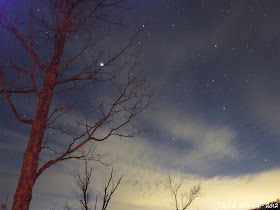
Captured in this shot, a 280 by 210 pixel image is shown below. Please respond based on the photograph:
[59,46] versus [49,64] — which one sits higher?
[59,46]

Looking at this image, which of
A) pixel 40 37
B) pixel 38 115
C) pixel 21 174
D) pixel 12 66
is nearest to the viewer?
pixel 21 174

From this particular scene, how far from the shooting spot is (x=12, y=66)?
5004mm

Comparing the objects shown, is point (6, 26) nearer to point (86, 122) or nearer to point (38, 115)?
point (38, 115)

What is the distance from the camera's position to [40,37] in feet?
17.6

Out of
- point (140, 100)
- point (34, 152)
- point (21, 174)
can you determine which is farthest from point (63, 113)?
point (140, 100)

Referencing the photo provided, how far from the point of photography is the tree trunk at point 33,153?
147 inches

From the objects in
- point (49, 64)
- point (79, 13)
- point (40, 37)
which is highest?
point (79, 13)

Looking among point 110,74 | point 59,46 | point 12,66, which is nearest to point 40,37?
point 59,46

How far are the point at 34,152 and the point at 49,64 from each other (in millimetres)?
1901

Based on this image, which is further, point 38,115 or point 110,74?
point 110,74

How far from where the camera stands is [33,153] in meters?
4.04

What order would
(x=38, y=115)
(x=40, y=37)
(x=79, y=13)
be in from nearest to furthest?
(x=38, y=115), (x=40, y=37), (x=79, y=13)

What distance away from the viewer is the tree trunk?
12.3 ft

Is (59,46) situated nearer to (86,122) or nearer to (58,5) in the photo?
(58,5)
